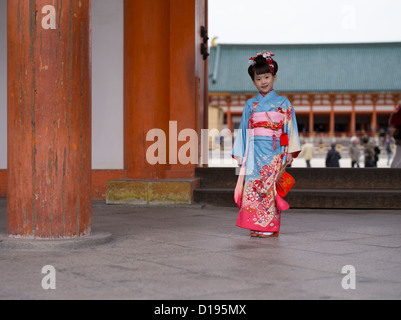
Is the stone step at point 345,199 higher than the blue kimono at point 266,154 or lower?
lower

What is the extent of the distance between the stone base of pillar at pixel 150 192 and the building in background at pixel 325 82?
36824 mm

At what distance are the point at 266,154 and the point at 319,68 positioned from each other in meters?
43.7

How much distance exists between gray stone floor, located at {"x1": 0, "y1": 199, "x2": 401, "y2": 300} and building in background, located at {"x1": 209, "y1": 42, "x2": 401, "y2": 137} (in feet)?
128

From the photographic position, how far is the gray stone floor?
3.10 metres

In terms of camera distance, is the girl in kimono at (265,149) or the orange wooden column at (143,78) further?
the orange wooden column at (143,78)

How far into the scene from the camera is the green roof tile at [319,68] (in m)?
46.0

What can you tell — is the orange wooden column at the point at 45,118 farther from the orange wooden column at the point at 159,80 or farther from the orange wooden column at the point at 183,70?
the orange wooden column at the point at 183,70

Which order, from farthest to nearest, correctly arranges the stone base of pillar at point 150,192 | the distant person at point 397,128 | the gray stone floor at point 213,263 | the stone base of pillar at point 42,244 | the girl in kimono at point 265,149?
the distant person at point 397,128, the stone base of pillar at point 150,192, the girl in kimono at point 265,149, the stone base of pillar at point 42,244, the gray stone floor at point 213,263

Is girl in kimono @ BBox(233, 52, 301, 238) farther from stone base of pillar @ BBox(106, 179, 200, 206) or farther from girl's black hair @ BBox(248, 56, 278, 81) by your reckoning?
stone base of pillar @ BBox(106, 179, 200, 206)

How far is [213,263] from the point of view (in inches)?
154

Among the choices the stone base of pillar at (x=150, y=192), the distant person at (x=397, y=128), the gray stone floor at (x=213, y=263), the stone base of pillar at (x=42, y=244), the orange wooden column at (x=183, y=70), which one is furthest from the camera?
the distant person at (x=397, y=128)

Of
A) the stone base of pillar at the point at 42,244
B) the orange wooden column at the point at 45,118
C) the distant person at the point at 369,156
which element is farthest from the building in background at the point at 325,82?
the stone base of pillar at the point at 42,244
